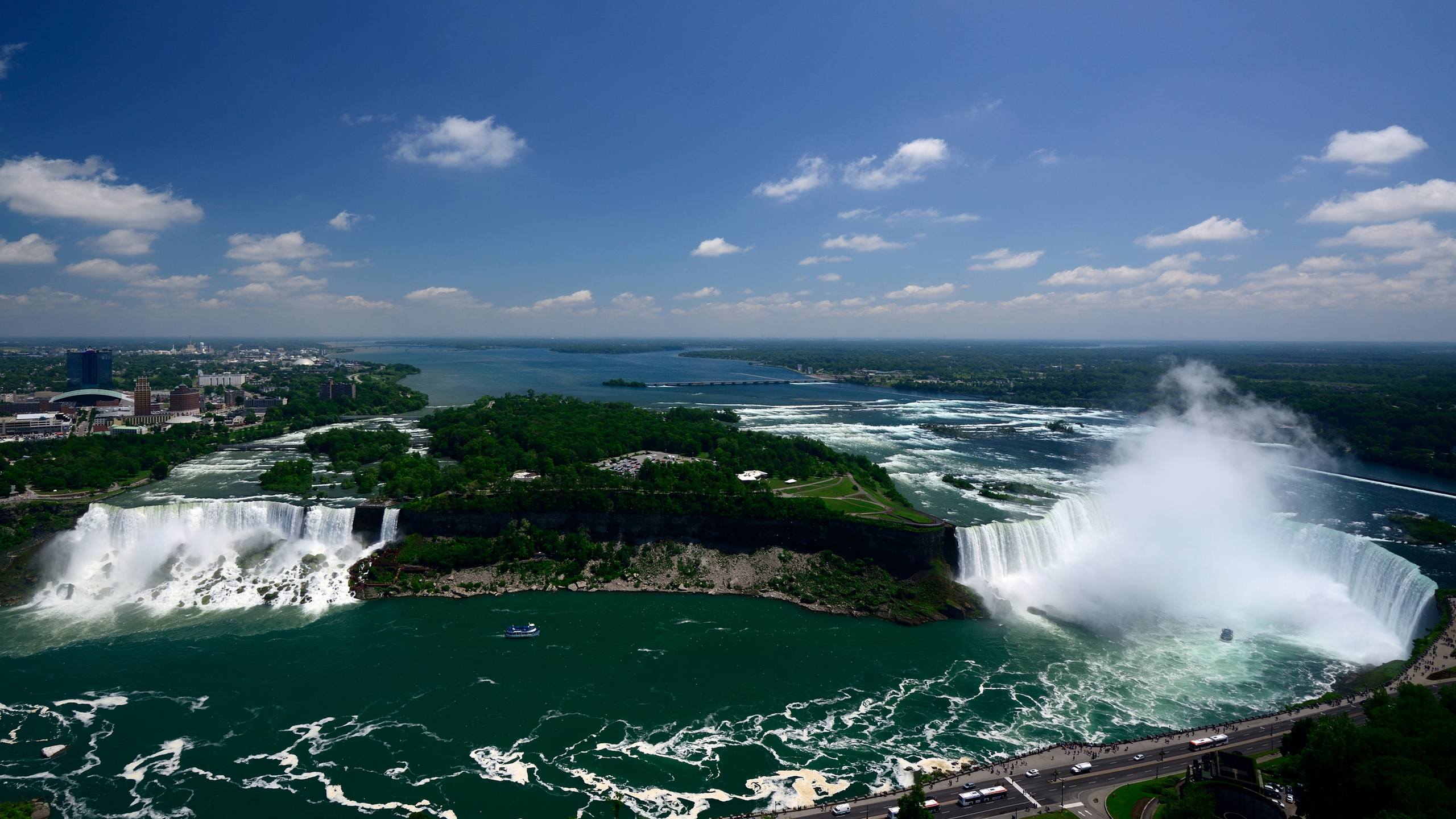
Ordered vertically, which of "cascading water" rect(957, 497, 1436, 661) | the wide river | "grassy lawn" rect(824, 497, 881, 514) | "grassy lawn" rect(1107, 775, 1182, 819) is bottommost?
the wide river

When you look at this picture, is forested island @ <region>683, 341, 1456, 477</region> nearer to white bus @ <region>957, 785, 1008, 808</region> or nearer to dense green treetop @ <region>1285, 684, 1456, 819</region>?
dense green treetop @ <region>1285, 684, 1456, 819</region>

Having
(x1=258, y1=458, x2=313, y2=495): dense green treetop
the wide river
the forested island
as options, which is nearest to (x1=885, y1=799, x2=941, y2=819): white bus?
the wide river

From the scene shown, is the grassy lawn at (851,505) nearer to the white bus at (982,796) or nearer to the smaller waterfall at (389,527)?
the white bus at (982,796)

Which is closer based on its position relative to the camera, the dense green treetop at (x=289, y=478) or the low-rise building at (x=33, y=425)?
the dense green treetop at (x=289, y=478)

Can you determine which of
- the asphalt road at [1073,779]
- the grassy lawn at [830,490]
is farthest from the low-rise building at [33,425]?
the asphalt road at [1073,779]

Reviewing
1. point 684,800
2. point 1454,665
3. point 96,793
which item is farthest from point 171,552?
point 1454,665

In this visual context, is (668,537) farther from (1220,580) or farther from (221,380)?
(221,380)

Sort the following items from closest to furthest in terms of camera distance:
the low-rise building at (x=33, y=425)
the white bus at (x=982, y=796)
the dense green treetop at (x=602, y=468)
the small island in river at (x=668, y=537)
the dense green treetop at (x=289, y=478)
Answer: the white bus at (x=982, y=796) < the small island in river at (x=668, y=537) < the dense green treetop at (x=602, y=468) < the dense green treetop at (x=289, y=478) < the low-rise building at (x=33, y=425)
